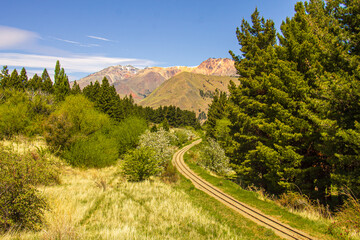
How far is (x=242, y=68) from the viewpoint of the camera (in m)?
24.8

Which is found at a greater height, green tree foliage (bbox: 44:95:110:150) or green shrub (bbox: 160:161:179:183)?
green tree foliage (bbox: 44:95:110:150)

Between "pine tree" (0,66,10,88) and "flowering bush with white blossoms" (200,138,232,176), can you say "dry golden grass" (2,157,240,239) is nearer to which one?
"flowering bush with white blossoms" (200,138,232,176)

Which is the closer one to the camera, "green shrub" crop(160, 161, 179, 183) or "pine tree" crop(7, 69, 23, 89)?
"green shrub" crop(160, 161, 179, 183)

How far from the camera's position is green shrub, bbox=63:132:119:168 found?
27641 millimetres

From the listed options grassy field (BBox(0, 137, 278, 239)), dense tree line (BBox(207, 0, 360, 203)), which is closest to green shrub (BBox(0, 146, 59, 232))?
grassy field (BBox(0, 137, 278, 239))

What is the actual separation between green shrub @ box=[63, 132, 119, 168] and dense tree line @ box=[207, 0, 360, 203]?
62.5 ft

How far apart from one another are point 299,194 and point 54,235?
14713 mm

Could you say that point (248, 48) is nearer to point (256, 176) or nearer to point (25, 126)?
point (256, 176)

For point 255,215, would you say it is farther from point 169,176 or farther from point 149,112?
point 149,112

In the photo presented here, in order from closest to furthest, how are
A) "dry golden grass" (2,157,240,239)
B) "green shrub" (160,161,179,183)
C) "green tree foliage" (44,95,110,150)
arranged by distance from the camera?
"dry golden grass" (2,157,240,239), "green shrub" (160,161,179,183), "green tree foliage" (44,95,110,150)

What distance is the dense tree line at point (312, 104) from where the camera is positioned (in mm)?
11508

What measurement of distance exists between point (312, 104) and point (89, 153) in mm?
26053

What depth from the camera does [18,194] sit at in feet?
24.5

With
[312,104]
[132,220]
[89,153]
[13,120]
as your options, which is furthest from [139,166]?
[13,120]
